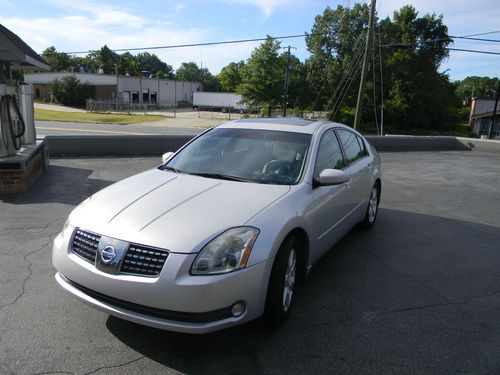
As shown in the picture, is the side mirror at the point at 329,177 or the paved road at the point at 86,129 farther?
the paved road at the point at 86,129

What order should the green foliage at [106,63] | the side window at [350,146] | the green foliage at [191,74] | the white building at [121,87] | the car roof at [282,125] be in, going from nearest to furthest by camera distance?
the car roof at [282,125] < the side window at [350,146] < the white building at [121,87] < the green foliage at [106,63] < the green foliage at [191,74]

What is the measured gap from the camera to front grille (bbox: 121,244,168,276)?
105 inches

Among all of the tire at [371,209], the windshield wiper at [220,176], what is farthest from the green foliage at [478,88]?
the windshield wiper at [220,176]

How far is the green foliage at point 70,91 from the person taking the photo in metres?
62.8

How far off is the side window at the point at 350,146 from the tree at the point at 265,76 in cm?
4252

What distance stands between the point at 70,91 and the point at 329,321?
67391 millimetres

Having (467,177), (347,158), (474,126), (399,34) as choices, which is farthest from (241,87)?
(347,158)

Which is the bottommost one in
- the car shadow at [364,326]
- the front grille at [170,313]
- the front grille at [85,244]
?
the car shadow at [364,326]

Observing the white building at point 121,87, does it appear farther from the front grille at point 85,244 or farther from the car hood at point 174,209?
the front grille at point 85,244

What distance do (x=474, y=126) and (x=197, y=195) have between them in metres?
60.4

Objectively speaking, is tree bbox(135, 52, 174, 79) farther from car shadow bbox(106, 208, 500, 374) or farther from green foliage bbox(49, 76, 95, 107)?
car shadow bbox(106, 208, 500, 374)

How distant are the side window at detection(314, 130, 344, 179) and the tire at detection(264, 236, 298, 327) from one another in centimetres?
98

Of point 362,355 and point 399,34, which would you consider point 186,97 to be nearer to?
point 399,34

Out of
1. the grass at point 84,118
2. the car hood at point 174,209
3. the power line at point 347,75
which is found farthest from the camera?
the power line at point 347,75
